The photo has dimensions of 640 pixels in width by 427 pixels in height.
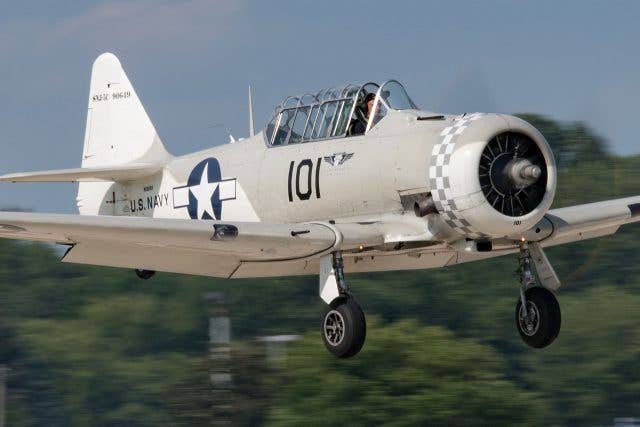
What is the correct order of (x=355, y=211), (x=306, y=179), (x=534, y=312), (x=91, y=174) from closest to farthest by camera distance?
(x=355, y=211) < (x=534, y=312) < (x=306, y=179) < (x=91, y=174)

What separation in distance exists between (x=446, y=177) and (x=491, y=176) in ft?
1.36

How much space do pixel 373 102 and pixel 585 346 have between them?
1378 inches

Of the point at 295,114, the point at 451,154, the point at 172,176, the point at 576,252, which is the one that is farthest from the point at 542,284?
the point at 576,252

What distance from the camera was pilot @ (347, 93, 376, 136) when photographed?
44.2 feet

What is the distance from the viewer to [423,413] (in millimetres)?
34031

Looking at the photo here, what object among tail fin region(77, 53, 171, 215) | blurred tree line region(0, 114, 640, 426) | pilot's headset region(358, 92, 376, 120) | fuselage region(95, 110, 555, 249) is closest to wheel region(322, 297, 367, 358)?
fuselage region(95, 110, 555, 249)

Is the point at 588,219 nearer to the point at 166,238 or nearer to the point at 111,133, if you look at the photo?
the point at 166,238

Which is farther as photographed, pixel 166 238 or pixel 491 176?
pixel 166 238

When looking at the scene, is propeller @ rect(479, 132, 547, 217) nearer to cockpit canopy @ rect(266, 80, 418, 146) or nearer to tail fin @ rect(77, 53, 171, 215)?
cockpit canopy @ rect(266, 80, 418, 146)

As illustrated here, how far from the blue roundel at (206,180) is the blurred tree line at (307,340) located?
64.8 ft

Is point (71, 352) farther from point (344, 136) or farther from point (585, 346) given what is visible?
point (344, 136)

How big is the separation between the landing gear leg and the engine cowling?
1234 millimetres

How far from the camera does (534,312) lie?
13461 millimetres

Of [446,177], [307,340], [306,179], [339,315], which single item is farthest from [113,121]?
[307,340]
